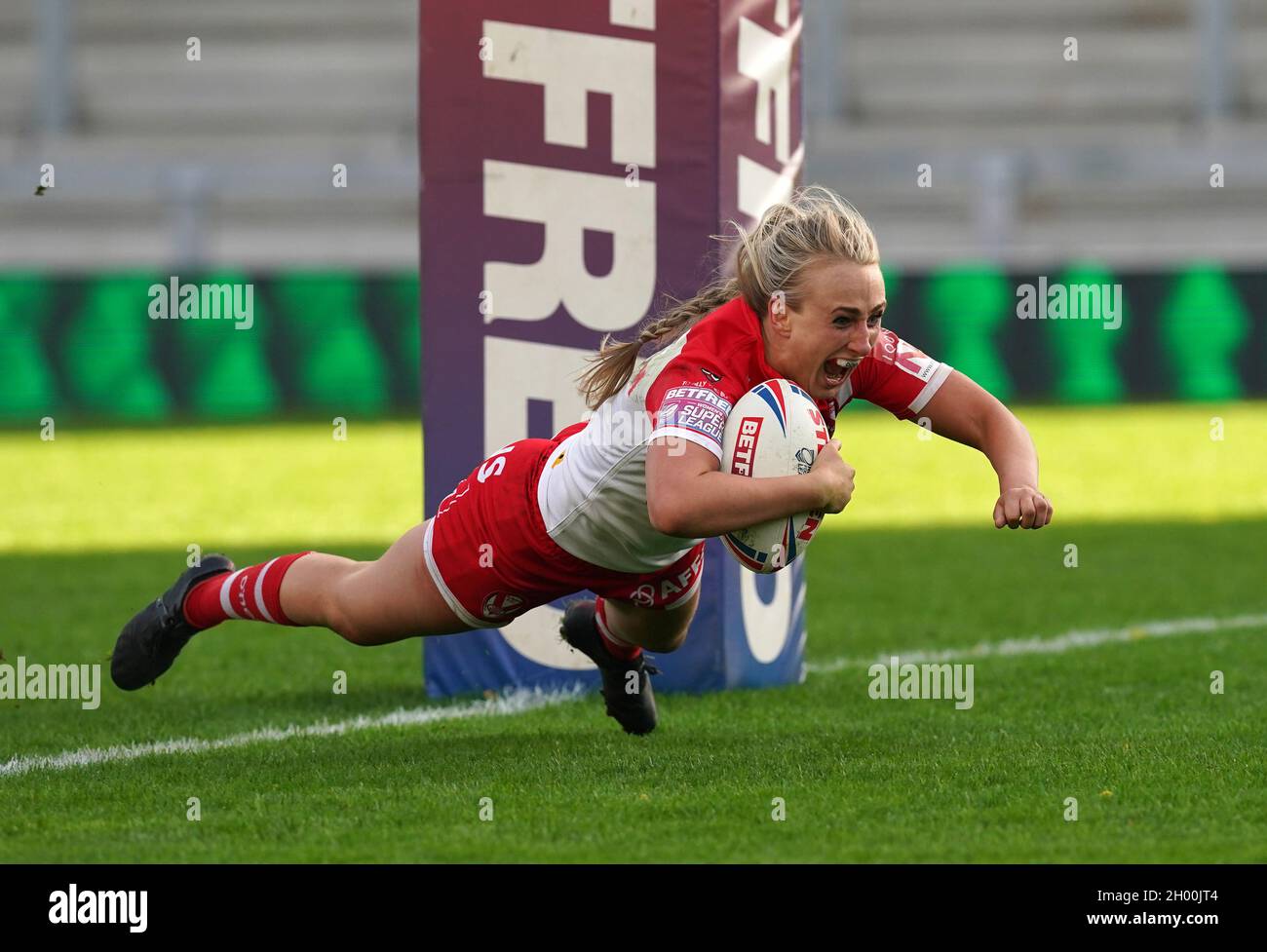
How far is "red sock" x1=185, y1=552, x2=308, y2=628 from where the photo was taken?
5031mm

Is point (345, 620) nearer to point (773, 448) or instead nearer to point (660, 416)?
point (660, 416)

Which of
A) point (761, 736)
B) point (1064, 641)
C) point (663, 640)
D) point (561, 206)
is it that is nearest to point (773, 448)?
point (663, 640)

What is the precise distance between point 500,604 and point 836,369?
1048 mm

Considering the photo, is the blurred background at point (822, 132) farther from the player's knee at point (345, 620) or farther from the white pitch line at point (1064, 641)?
the player's knee at point (345, 620)

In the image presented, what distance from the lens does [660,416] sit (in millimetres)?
4199

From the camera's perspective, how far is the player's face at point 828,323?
424cm

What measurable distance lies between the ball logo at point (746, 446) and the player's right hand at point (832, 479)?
14cm

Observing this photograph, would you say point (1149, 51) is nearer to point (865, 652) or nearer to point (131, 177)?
point (131, 177)

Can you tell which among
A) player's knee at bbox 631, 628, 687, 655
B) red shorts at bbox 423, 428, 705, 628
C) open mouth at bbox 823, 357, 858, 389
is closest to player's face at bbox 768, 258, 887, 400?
open mouth at bbox 823, 357, 858, 389

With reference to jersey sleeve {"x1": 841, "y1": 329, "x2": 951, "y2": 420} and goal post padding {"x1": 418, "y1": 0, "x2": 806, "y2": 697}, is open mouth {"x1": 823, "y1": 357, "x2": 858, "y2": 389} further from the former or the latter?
goal post padding {"x1": 418, "y1": 0, "x2": 806, "y2": 697}

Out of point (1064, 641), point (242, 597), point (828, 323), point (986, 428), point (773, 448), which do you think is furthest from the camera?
point (1064, 641)
